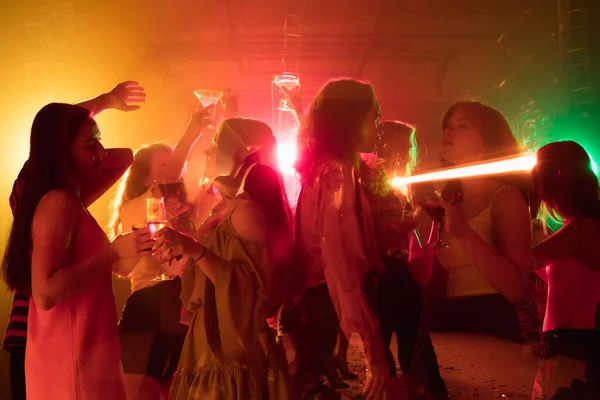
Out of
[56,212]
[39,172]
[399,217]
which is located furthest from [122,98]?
[399,217]

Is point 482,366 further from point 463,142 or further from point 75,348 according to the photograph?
point 75,348

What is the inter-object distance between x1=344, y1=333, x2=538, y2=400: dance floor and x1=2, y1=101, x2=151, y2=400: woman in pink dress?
102 centimetres

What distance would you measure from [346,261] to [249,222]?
34 cm

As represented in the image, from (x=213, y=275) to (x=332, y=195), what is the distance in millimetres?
465

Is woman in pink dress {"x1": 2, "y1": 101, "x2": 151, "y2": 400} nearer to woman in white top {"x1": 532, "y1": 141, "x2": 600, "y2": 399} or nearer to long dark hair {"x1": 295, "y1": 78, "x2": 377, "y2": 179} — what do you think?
long dark hair {"x1": 295, "y1": 78, "x2": 377, "y2": 179}

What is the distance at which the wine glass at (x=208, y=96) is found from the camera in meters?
1.69

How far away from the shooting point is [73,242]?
1.20 m

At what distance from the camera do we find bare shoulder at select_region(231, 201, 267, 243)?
1.27 metres

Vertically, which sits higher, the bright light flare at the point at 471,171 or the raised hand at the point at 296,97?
the raised hand at the point at 296,97

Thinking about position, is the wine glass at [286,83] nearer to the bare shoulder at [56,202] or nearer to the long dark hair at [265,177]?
the long dark hair at [265,177]

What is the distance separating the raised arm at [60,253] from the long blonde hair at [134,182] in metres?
0.53

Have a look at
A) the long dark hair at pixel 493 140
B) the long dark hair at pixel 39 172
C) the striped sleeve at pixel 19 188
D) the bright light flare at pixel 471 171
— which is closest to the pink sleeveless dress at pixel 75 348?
the long dark hair at pixel 39 172

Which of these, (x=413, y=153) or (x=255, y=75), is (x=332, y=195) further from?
(x=255, y=75)

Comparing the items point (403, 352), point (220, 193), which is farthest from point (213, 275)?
point (403, 352)
